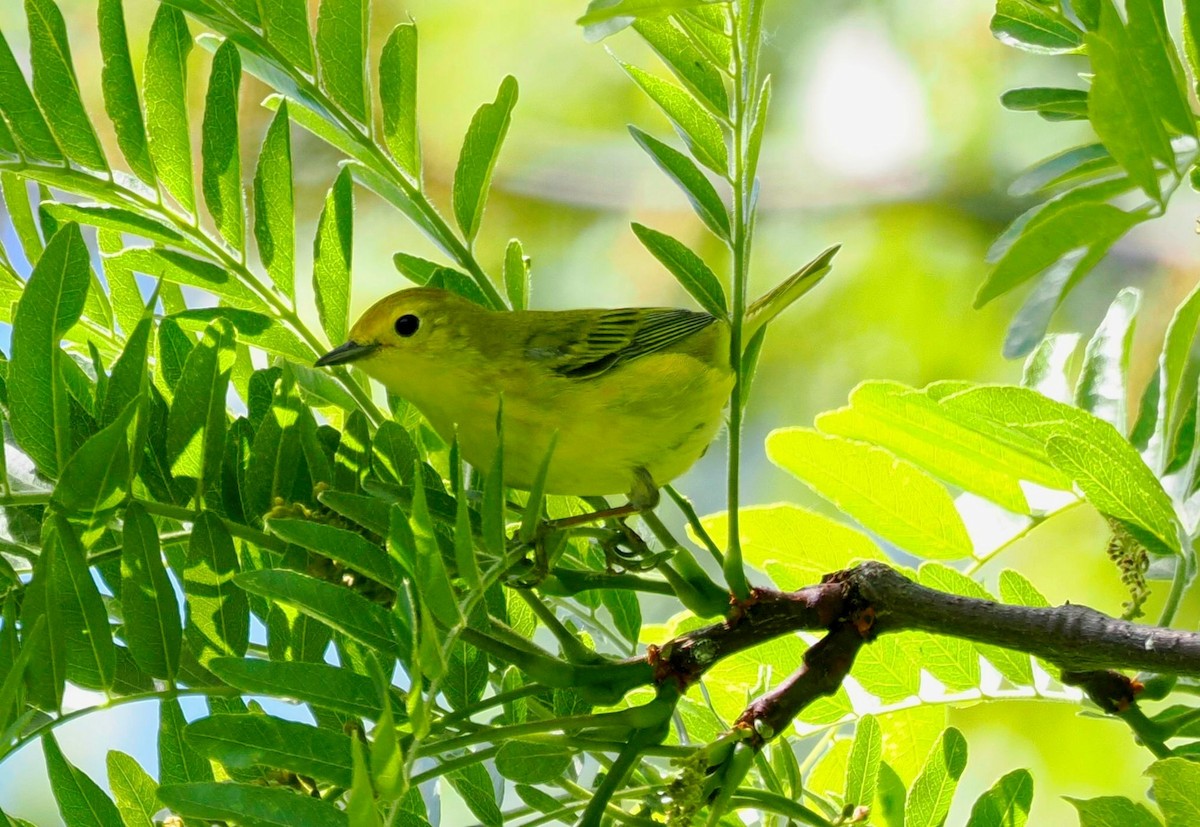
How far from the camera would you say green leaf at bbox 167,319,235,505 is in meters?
1.96

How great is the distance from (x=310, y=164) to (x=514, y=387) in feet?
15.2

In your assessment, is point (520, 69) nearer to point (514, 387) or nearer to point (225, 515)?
point (514, 387)

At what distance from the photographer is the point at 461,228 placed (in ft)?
8.42

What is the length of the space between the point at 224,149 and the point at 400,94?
331mm

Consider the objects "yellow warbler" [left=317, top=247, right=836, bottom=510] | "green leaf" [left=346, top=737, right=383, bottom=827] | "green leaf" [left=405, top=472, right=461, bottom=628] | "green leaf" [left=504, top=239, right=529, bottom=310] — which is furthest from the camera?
"yellow warbler" [left=317, top=247, right=836, bottom=510]

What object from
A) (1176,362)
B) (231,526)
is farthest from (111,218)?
(1176,362)

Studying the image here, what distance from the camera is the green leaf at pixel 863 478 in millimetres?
2639

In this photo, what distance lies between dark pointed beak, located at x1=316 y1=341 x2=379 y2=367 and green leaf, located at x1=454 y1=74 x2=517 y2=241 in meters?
0.32

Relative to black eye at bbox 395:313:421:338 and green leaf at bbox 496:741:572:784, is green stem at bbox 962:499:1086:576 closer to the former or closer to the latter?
green leaf at bbox 496:741:572:784

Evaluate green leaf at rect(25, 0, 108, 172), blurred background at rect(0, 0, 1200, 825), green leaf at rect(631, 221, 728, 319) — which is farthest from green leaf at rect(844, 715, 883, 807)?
blurred background at rect(0, 0, 1200, 825)

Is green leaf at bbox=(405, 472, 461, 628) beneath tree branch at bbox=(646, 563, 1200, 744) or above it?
above

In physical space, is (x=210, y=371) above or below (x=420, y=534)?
above

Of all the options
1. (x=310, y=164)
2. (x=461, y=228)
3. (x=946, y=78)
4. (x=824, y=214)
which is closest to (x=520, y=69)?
(x=310, y=164)

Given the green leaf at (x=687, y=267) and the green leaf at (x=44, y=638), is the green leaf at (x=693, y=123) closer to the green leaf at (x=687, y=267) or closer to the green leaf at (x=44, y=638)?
the green leaf at (x=687, y=267)
